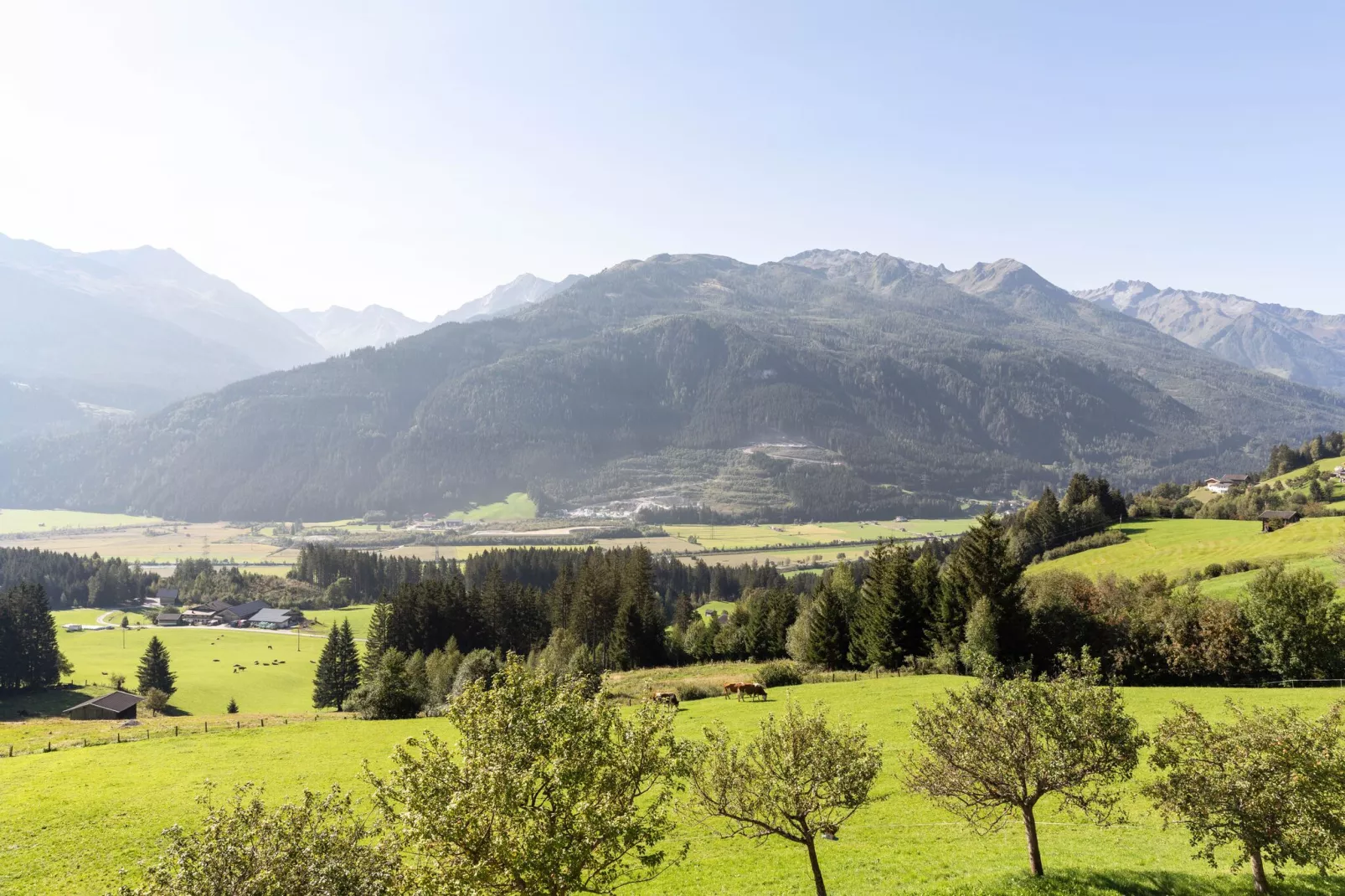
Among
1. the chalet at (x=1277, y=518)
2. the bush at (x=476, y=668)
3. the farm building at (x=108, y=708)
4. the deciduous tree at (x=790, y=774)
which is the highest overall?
the deciduous tree at (x=790, y=774)

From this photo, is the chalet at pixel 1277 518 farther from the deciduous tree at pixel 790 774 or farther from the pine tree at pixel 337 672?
the pine tree at pixel 337 672

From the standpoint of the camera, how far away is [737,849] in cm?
3009

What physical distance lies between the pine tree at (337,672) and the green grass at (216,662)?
3.24m

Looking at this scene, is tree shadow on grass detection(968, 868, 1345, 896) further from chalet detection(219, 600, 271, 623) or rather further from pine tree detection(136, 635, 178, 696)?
chalet detection(219, 600, 271, 623)

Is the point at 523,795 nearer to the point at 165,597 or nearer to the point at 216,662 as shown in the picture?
the point at 216,662

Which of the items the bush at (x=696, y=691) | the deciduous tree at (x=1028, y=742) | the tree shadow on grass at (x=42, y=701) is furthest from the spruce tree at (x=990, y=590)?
the tree shadow on grass at (x=42, y=701)

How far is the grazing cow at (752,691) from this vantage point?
58.4 metres

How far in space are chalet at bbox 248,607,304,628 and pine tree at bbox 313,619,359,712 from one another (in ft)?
219

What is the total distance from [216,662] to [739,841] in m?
122

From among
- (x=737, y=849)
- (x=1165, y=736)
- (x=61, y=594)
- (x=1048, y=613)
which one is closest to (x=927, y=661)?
(x=1048, y=613)

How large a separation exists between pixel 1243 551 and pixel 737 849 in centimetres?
9253

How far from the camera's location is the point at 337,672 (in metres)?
96.8

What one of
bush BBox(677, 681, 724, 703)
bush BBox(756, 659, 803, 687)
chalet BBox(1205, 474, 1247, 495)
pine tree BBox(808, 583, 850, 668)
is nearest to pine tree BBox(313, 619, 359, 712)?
bush BBox(677, 681, 724, 703)

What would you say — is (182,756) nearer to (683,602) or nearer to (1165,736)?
(1165,736)
